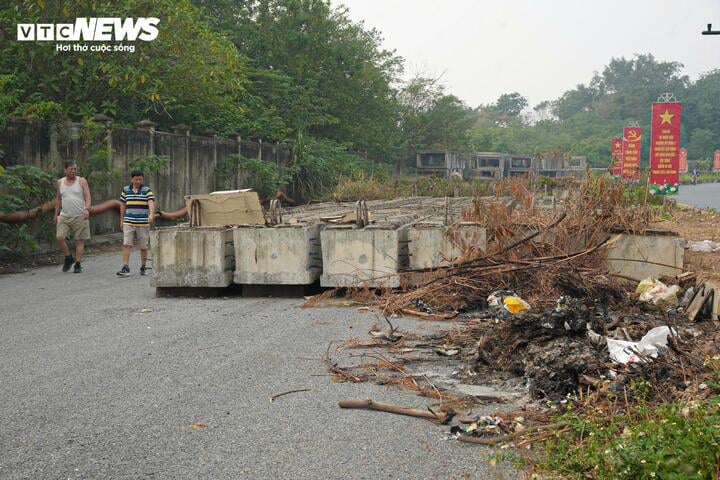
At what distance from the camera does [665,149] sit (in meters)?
27.7

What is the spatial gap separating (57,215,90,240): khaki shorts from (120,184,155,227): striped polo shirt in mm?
808

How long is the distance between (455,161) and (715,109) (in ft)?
207

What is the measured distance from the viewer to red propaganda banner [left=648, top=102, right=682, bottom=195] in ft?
90.4

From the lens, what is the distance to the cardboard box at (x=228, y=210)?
10070 millimetres

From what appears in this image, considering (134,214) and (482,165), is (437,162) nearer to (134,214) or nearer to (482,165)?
(482,165)

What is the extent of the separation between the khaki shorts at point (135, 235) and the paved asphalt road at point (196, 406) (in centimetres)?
332

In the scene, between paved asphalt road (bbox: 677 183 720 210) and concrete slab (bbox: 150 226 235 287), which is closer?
concrete slab (bbox: 150 226 235 287)

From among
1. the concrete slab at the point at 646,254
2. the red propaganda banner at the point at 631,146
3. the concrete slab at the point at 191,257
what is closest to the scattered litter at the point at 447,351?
the concrete slab at the point at 646,254

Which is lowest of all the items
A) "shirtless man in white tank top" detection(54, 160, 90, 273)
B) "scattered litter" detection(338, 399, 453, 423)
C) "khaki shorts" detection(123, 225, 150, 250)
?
"scattered litter" detection(338, 399, 453, 423)

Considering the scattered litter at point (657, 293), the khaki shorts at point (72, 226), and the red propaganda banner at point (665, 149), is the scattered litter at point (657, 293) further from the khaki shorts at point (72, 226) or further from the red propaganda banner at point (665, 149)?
the red propaganda banner at point (665, 149)

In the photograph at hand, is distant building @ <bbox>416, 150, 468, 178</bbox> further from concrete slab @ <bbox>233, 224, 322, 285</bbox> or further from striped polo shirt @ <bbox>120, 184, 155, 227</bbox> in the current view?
concrete slab @ <bbox>233, 224, 322, 285</bbox>

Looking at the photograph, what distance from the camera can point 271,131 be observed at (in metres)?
26.7

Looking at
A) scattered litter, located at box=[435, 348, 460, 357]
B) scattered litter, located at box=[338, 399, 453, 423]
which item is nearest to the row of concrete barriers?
scattered litter, located at box=[435, 348, 460, 357]

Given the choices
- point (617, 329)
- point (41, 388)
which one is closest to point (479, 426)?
point (617, 329)
